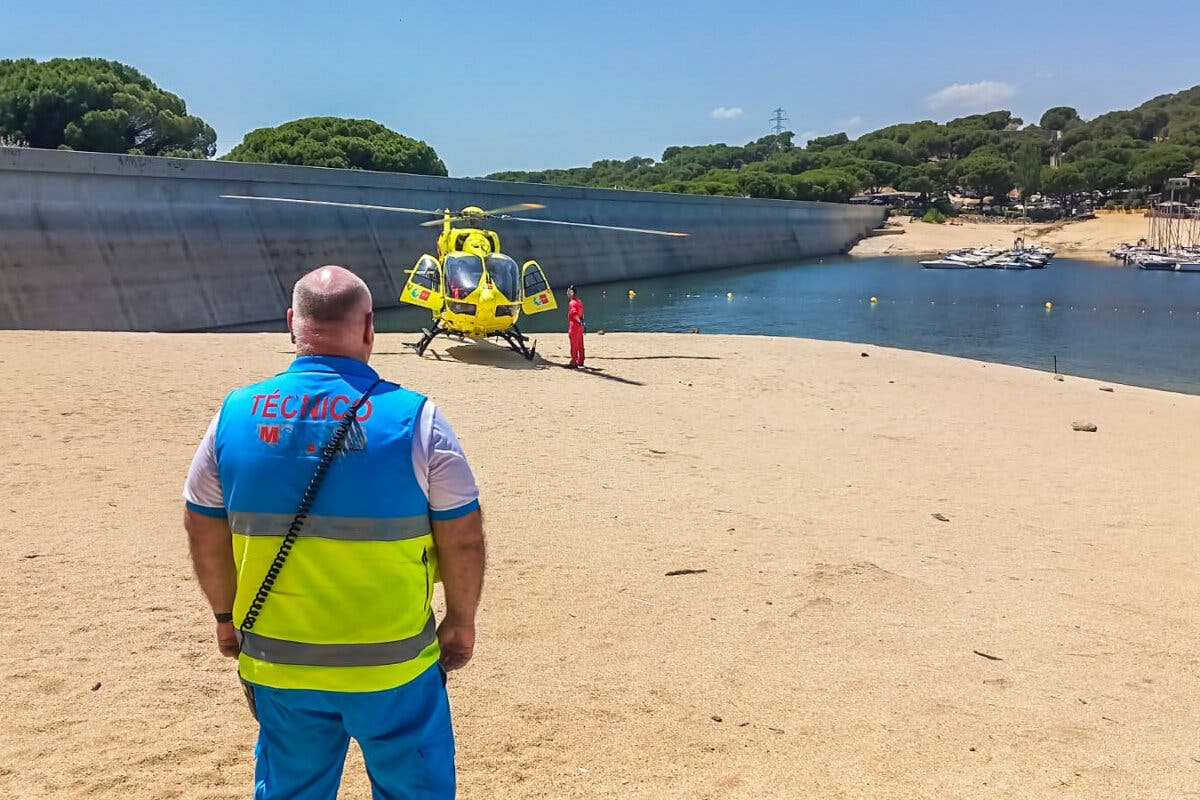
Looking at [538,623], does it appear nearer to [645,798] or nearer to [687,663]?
[687,663]

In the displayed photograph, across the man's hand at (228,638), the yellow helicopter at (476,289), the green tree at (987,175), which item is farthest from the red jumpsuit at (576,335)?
the green tree at (987,175)

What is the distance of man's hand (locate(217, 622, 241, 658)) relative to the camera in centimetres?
260

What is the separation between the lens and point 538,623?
17.3ft

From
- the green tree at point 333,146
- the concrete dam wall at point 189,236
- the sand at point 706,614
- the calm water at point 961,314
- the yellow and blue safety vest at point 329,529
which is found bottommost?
the calm water at point 961,314

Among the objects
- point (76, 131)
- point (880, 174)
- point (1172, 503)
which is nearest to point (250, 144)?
point (76, 131)

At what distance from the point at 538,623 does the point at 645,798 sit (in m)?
1.83

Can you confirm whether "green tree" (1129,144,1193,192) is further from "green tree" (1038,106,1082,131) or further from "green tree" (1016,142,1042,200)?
"green tree" (1038,106,1082,131)

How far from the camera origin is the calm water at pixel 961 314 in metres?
27.0

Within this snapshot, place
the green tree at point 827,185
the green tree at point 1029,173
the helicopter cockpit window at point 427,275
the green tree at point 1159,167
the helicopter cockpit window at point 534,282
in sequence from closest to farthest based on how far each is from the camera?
the helicopter cockpit window at point 427,275 → the helicopter cockpit window at point 534,282 → the green tree at point 1159,167 → the green tree at point 827,185 → the green tree at point 1029,173

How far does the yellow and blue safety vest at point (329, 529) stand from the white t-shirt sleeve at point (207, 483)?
35 mm

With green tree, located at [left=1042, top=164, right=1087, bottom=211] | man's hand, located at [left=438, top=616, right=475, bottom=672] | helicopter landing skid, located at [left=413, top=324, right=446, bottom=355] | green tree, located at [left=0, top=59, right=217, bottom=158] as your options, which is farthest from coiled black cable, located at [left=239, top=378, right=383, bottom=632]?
green tree, located at [left=1042, top=164, right=1087, bottom=211]

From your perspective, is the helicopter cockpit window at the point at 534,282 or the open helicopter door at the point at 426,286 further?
the helicopter cockpit window at the point at 534,282

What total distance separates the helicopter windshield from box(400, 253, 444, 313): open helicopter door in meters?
1.32

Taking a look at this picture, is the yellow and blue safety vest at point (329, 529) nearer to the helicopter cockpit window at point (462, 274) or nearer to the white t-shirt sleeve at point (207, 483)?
the white t-shirt sleeve at point (207, 483)
